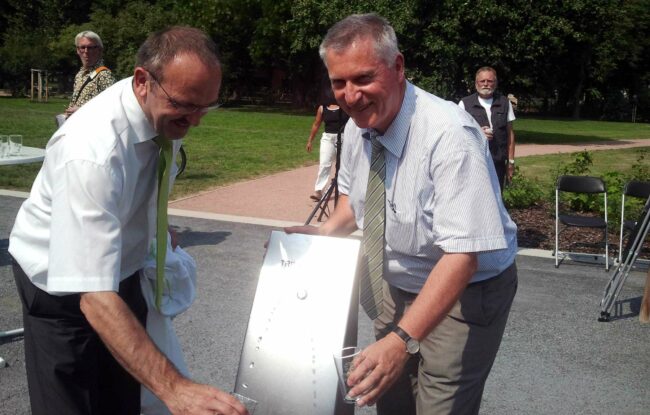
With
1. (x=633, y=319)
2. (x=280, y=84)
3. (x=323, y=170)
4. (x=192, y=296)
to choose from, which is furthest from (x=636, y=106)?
(x=192, y=296)

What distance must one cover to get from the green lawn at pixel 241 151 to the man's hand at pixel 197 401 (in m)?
9.08

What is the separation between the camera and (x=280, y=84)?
44.0 metres

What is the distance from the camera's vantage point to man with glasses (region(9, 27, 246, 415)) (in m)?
1.73

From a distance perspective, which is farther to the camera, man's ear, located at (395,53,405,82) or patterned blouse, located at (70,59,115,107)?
patterned blouse, located at (70,59,115,107)

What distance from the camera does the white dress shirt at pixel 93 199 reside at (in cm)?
175

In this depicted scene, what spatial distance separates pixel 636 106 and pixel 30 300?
47.6 m

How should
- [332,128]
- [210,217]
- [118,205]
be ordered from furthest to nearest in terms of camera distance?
[332,128] < [210,217] < [118,205]

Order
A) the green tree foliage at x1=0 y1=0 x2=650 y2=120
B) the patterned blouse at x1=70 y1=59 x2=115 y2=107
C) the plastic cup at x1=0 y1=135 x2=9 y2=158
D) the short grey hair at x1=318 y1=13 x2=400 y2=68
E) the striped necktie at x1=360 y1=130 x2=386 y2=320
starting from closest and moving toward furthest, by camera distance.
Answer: the short grey hair at x1=318 y1=13 x2=400 y2=68 → the striped necktie at x1=360 y1=130 x2=386 y2=320 → the plastic cup at x1=0 y1=135 x2=9 y2=158 → the patterned blouse at x1=70 y1=59 x2=115 y2=107 → the green tree foliage at x1=0 y1=0 x2=650 y2=120

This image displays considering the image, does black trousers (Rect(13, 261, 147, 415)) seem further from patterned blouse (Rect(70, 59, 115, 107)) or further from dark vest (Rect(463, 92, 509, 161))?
dark vest (Rect(463, 92, 509, 161))

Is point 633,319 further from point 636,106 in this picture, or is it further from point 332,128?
point 636,106

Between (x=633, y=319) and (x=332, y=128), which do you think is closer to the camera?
(x=633, y=319)

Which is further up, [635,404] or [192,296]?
[192,296]

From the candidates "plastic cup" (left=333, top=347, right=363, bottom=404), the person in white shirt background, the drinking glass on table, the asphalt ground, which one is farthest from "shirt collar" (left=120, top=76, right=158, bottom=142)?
the person in white shirt background

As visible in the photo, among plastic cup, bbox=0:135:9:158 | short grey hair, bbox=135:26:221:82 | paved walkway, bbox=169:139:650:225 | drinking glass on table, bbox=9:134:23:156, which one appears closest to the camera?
short grey hair, bbox=135:26:221:82
